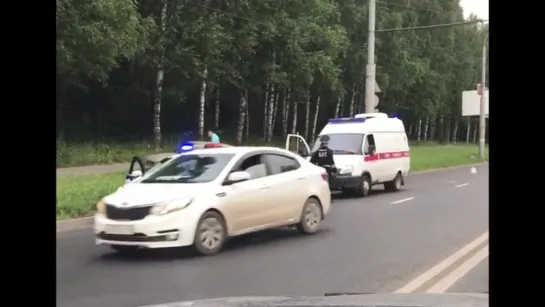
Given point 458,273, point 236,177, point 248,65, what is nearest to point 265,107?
point 248,65

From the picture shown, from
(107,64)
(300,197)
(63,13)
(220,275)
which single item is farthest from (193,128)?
(220,275)

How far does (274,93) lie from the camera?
4153 cm

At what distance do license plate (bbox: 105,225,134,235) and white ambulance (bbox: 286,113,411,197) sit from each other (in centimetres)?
946

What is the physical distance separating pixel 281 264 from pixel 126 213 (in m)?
1.91

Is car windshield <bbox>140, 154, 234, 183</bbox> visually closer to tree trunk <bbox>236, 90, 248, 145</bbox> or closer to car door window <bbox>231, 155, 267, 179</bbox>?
car door window <bbox>231, 155, 267, 179</bbox>

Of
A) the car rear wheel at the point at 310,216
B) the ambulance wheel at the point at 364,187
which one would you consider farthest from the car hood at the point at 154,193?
the ambulance wheel at the point at 364,187

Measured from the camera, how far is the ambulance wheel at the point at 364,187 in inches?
722

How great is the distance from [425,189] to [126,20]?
12.1 metres

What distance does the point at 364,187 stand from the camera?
18.4m

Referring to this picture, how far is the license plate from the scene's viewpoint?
8789 mm

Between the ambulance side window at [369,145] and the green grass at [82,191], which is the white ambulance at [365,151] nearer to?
the ambulance side window at [369,145]

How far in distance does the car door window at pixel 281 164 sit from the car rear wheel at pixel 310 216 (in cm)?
56
